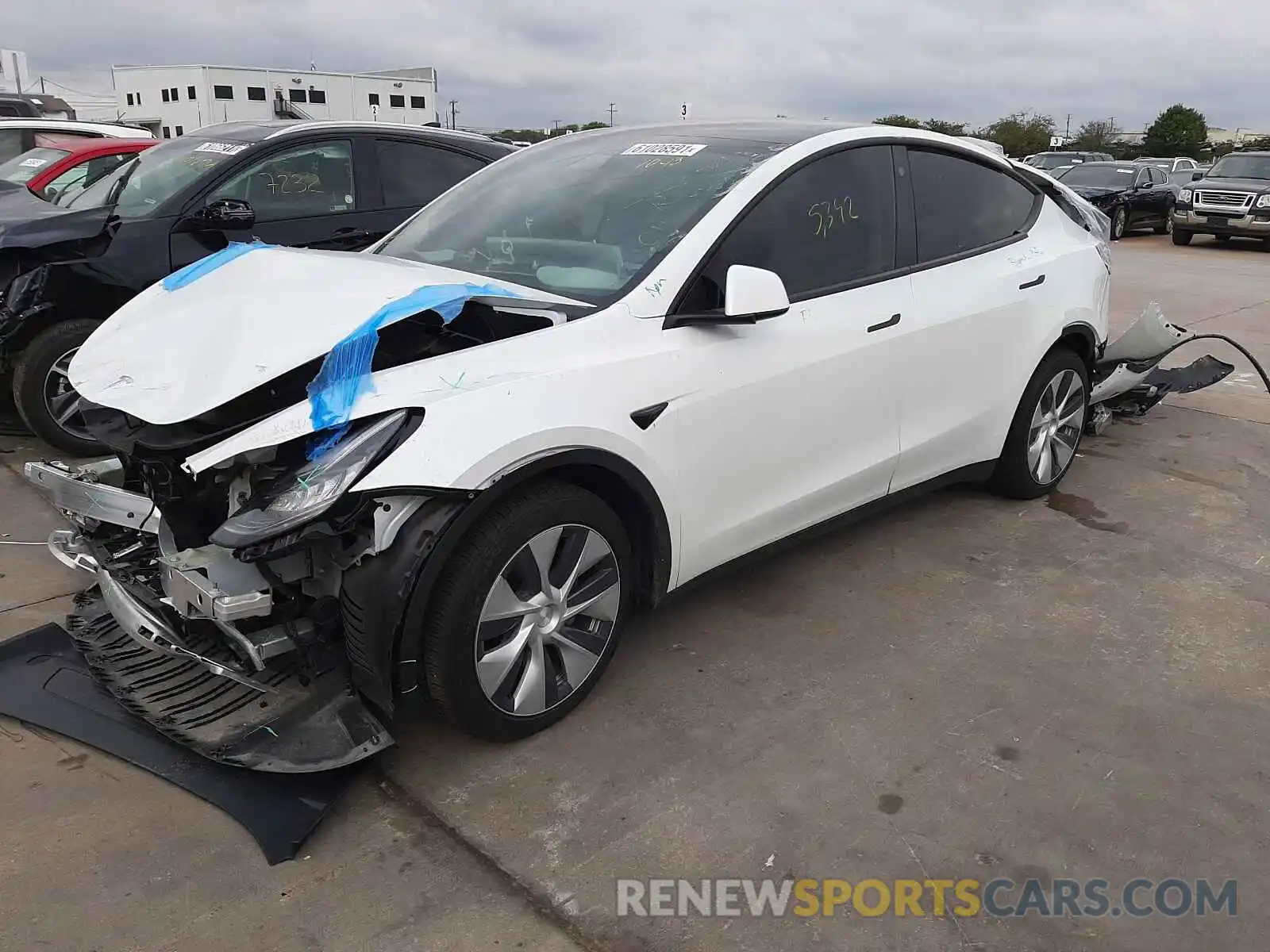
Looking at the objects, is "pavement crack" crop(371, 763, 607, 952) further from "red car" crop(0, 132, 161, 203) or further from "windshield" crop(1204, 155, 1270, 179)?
"windshield" crop(1204, 155, 1270, 179)

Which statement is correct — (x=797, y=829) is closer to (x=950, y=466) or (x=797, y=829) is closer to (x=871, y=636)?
(x=871, y=636)

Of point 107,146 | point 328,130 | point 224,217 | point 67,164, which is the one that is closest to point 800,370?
point 224,217

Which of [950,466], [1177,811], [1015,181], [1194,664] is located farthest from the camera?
[1015,181]

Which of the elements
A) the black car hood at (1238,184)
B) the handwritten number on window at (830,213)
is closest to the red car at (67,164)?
the handwritten number on window at (830,213)

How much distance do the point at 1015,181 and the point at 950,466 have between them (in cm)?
145

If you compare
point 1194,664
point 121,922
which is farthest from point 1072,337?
point 121,922

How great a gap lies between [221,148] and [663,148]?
3.45m

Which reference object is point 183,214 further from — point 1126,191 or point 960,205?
point 1126,191

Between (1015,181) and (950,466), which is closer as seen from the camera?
(950,466)

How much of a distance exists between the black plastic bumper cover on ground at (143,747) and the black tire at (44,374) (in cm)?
216

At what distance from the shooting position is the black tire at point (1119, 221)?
19.2 m

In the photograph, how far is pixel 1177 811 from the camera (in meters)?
2.64

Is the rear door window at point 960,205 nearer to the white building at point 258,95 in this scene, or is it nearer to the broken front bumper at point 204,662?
the broken front bumper at point 204,662

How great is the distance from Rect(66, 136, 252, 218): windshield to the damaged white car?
2405mm
